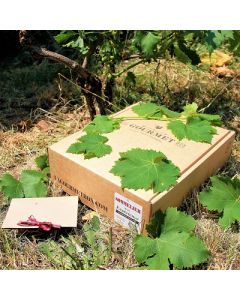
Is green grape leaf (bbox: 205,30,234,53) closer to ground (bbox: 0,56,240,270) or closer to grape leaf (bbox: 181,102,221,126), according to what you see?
grape leaf (bbox: 181,102,221,126)

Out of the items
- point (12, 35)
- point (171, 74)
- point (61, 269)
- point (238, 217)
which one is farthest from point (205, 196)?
point (12, 35)

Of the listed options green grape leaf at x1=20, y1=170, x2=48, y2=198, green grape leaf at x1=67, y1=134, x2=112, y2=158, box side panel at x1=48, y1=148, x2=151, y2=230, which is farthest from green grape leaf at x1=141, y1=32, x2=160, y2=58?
green grape leaf at x1=20, y1=170, x2=48, y2=198

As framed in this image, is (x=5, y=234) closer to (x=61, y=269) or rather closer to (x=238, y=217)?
(x=61, y=269)

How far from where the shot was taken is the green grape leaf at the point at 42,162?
2008 millimetres

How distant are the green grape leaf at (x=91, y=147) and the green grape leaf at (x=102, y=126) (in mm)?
73

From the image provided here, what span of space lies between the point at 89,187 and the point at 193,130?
53 cm

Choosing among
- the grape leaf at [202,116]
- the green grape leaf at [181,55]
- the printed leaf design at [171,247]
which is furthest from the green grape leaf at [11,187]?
the green grape leaf at [181,55]

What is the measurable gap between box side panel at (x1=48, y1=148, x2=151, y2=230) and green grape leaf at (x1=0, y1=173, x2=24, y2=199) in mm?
159

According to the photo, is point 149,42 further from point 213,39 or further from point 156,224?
point 156,224

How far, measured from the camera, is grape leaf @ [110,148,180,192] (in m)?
1.56

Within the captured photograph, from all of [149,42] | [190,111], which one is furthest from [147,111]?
[149,42]

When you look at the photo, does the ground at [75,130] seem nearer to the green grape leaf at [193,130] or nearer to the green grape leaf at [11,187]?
the green grape leaf at [11,187]

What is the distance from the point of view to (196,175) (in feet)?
5.69

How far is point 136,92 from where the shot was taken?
2721 mm
